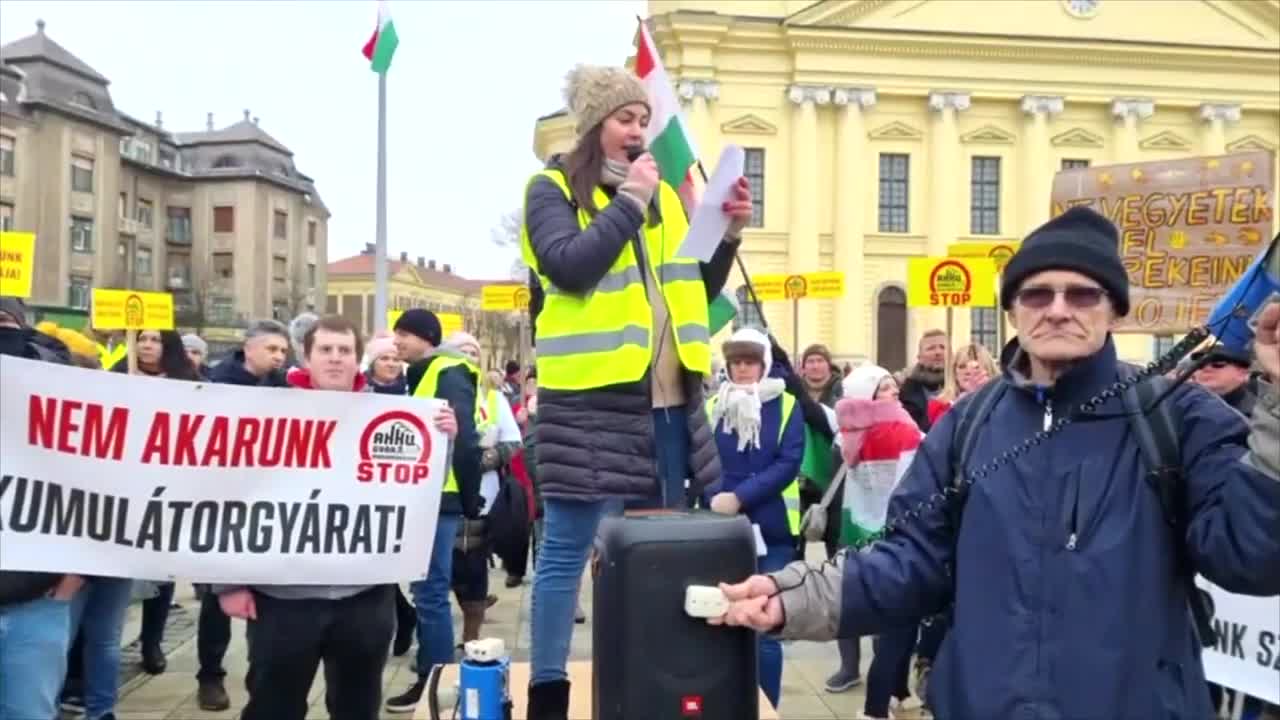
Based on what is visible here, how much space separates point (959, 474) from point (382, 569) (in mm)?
2807

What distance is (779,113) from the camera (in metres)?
46.1

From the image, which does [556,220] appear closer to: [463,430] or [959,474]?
[959,474]

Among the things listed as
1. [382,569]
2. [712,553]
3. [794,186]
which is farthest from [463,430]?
[794,186]

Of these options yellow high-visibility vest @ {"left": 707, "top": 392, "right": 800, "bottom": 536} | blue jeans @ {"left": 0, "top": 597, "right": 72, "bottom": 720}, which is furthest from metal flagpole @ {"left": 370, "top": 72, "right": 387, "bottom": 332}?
blue jeans @ {"left": 0, "top": 597, "right": 72, "bottom": 720}

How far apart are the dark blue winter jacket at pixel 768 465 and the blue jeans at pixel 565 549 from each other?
2.35m

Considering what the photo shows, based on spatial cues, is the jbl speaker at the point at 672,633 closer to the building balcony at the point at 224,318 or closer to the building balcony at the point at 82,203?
the building balcony at the point at 82,203

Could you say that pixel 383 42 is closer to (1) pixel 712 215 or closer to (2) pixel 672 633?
(1) pixel 712 215

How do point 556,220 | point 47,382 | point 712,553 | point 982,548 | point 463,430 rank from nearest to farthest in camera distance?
point 982,548
point 712,553
point 556,220
point 47,382
point 463,430

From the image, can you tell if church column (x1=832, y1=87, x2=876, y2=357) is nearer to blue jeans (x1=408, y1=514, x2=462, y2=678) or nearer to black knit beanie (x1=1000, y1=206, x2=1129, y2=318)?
blue jeans (x1=408, y1=514, x2=462, y2=678)

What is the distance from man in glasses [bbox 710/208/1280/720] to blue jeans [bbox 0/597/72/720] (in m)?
2.87

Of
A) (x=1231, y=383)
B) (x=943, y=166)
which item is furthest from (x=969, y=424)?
(x=943, y=166)

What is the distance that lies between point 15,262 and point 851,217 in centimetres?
3734

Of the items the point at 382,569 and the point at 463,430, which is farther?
the point at 463,430

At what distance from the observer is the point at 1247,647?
17.1 ft
